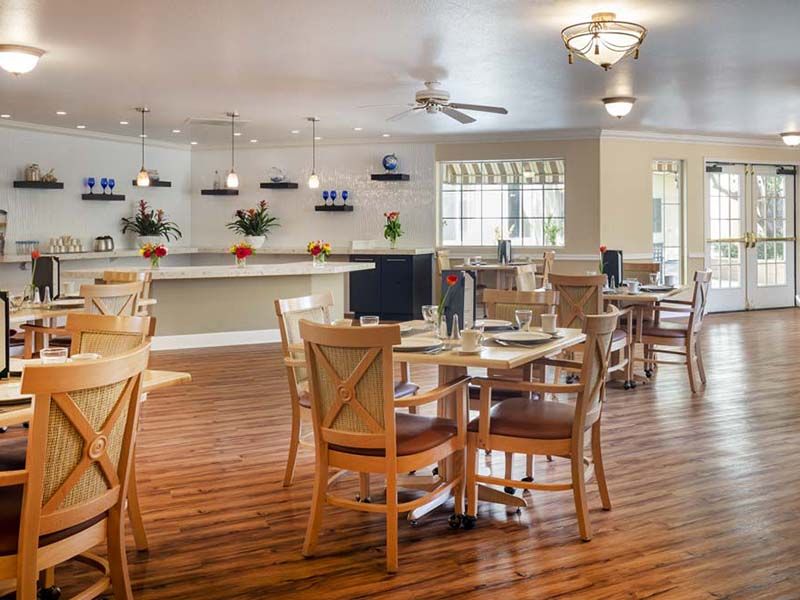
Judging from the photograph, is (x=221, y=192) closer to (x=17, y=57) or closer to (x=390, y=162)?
(x=390, y=162)

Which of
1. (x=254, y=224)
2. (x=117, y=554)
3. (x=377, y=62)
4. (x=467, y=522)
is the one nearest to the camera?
(x=117, y=554)

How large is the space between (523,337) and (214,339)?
5.71 m

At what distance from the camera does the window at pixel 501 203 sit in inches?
452

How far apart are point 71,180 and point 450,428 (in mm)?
8684

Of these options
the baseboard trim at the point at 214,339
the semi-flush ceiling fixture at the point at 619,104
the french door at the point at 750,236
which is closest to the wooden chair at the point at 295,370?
the baseboard trim at the point at 214,339

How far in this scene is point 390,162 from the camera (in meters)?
11.6

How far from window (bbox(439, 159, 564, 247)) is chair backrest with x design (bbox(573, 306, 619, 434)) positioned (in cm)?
813

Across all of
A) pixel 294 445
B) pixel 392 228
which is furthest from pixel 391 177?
pixel 294 445

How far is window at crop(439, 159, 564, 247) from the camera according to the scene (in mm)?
11477

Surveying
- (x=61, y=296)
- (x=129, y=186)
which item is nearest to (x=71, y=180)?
(x=129, y=186)

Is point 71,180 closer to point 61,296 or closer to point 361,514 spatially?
point 61,296

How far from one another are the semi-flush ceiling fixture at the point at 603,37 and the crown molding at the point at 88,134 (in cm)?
720

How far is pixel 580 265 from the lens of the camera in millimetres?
11125

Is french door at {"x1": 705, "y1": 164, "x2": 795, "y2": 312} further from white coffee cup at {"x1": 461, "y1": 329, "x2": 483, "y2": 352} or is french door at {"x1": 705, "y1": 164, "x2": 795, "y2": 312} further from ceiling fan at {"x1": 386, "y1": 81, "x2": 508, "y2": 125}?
white coffee cup at {"x1": 461, "y1": 329, "x2": 483, "y2": 352}
